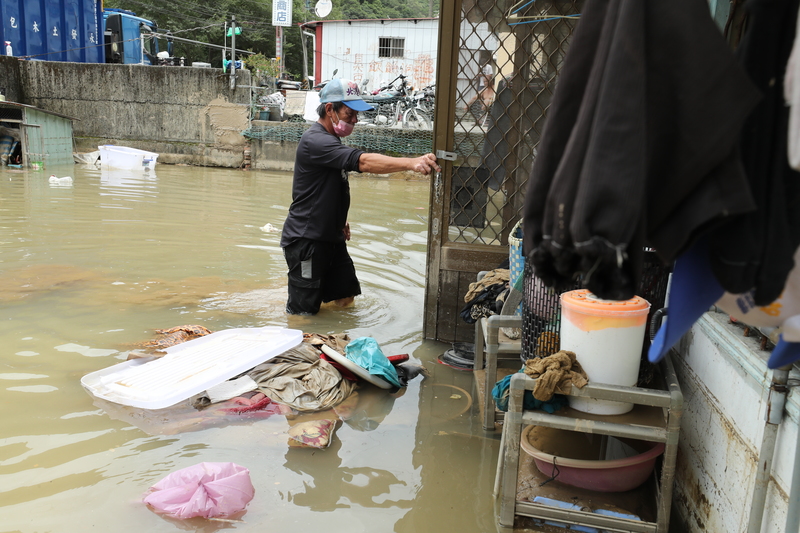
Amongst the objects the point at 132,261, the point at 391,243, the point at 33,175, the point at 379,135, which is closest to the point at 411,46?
the point at 379,135

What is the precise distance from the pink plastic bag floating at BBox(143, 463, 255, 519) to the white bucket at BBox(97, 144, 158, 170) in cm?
1656

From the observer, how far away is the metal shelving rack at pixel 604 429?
2.51 meters

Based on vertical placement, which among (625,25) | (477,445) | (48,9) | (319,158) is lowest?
(477,445)

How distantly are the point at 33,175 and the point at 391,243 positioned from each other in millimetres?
10820

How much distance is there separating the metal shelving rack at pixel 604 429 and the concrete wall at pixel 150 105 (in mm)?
19035

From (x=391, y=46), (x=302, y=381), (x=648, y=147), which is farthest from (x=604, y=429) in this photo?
(x=391, y=46)

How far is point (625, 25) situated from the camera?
1.19 meters

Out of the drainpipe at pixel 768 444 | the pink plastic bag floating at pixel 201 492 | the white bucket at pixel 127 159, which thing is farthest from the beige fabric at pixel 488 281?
the white bucket at pixel 127 159

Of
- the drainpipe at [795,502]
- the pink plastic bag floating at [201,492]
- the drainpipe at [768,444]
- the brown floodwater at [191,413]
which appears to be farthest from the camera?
the brown floodwater at [191,413]

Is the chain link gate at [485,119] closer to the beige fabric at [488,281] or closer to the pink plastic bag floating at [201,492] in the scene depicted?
the beige fabric at [488,281]

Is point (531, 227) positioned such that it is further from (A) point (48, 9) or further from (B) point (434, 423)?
(A) point (48, 9)

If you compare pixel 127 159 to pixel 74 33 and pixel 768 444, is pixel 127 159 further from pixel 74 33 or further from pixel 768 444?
pixel 768 444

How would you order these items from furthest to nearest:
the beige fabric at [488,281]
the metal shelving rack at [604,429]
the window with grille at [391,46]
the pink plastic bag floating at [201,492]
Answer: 1. the window with grille at [391,46]
2. the beige fabric at [488,281]
3. the pink plastic bag floating at [201,492]
4. the metal shelving rack at [604,429]

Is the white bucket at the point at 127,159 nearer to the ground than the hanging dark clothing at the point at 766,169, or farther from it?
nearer to the ground
